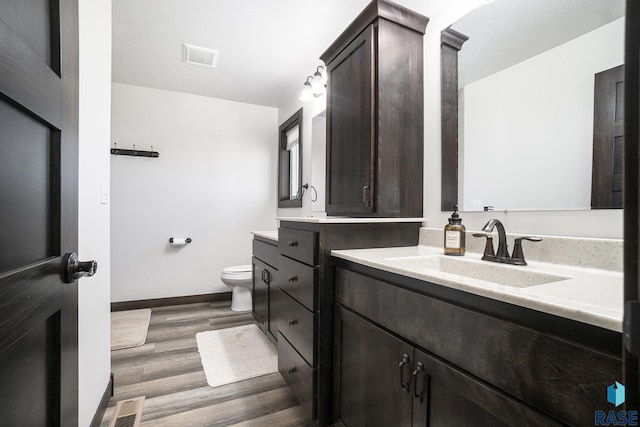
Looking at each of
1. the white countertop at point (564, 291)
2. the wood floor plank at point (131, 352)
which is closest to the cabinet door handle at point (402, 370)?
the white countertop at point (564, 291)

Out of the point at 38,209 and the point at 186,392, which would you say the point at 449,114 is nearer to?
the point at 38,209

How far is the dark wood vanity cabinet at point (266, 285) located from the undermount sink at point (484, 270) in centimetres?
94

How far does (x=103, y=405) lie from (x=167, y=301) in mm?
1772

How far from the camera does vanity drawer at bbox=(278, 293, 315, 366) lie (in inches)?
51.1

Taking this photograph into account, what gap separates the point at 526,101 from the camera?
44.3 inches

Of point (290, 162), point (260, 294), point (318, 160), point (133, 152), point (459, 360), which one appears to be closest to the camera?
point (459, 360)

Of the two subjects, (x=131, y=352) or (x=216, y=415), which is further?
(x=131, y=352)

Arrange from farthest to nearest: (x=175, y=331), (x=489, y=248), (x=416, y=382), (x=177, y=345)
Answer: (x=175, y=331)
(x=177, y=345)
(x=489, y=248)
(x=416, y=382)

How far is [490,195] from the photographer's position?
127 cm

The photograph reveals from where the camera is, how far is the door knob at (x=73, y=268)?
24.3 inches

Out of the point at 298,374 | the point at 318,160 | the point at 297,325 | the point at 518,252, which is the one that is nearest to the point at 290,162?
the point at 318,160

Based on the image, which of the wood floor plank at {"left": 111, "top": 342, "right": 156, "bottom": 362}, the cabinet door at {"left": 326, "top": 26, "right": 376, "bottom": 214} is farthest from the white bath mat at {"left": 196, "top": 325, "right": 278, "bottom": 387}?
the cabinet door at {"left": 326, "top": 26, "right": 376, "bottom": 214}

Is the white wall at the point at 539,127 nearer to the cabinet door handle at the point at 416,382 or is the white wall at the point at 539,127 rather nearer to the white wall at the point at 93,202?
the cabinet door handle at the point at 416,382

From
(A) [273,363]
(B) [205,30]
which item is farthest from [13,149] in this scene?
(B) [205,30]
